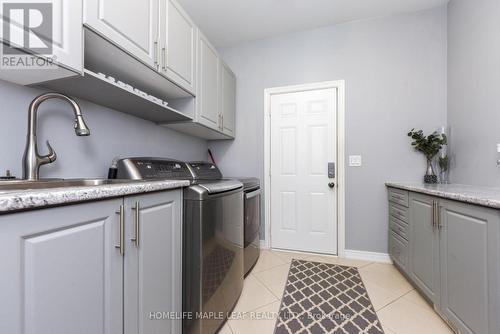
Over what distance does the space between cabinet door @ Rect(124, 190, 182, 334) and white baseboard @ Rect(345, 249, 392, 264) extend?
1987 mm

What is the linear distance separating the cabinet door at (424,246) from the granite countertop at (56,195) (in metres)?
1.77

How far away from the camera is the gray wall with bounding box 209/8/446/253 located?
2.24 metres

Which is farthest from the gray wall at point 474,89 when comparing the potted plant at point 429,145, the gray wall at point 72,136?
the gray wall at point 72,136

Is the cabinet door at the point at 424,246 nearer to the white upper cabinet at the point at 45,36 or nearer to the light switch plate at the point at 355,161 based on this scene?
the light switch plate at the point at 355,161

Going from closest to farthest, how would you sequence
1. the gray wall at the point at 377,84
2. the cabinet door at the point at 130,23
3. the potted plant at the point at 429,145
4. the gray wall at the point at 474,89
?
the cabinet door at the point at 130,23 → the gray wall at the point at 474,89 → the potted plant at the point at 429,145 → the gray wall at the point at 377,84

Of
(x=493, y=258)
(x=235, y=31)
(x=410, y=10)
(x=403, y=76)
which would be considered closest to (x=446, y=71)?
(x=403, y=76)

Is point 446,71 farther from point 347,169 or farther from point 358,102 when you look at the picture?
point 347,169

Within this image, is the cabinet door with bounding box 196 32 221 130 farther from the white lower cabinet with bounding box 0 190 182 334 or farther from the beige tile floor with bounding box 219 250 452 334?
the beige tile floor with bounding box 219 250 452 334

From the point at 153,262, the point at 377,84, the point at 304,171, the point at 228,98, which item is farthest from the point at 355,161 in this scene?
the point at 153,262

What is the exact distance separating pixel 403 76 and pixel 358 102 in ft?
1.63

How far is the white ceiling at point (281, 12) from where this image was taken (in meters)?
2.18

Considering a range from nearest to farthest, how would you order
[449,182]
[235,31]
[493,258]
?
1. [493,258]
2. [449,182]
3. [235,31]

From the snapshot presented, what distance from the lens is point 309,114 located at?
8.48 ft

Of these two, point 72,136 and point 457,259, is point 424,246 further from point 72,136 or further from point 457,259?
point 72,136
